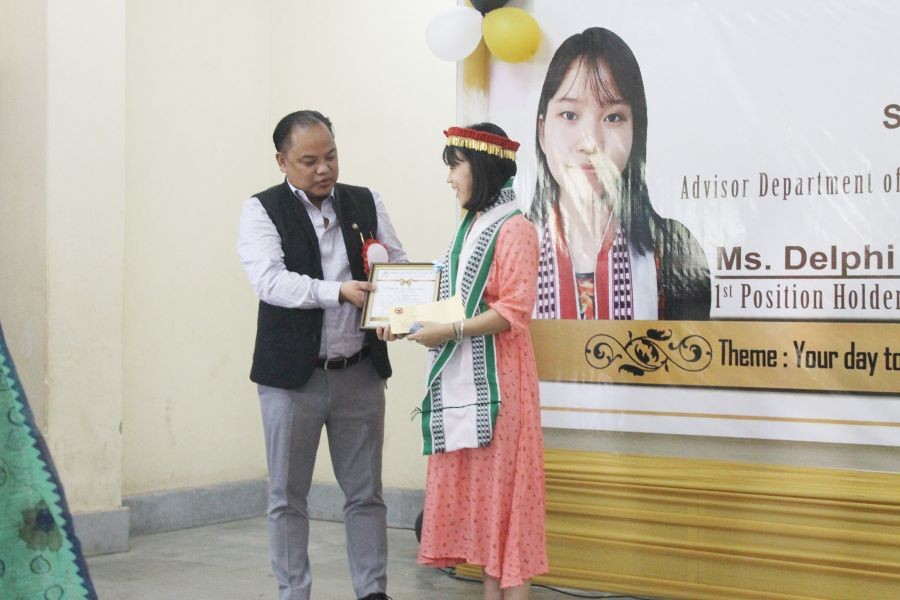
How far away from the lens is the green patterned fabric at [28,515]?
1.79 meters

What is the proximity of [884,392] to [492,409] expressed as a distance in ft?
4.58

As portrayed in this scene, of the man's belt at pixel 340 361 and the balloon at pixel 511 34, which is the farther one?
the balloon at pixel 511 34

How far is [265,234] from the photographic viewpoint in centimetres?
369

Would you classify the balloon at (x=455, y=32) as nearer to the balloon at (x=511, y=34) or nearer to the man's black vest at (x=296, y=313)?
the balloon at (x=511, y=34)

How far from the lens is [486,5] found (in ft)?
14.9

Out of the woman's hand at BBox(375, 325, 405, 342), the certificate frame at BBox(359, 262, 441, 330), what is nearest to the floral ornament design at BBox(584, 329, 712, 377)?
the certificate frame at BBox(359, 262, 441, 330)

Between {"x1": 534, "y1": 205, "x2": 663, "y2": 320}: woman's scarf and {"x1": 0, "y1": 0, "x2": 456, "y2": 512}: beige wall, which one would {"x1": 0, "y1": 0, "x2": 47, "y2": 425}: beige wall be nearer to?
{"x1": 0, "y1": 0, "x2": 456, "y2": 512}: beige wall

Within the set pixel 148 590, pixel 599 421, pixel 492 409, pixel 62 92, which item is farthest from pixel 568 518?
pixel 62 92

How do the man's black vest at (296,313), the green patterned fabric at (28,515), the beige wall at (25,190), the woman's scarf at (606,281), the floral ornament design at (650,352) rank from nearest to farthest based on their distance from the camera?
the green patterned fabric at (28,515)
the man's black vest at (296,313)
the floral ornament design at (650,352)
the woman's scarf at (606,281)
the beige wall at (25,190)

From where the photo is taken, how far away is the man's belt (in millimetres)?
3697

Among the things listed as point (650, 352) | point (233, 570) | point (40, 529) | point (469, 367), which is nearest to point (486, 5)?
point (650, 352)

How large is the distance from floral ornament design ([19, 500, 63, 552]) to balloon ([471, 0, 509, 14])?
318 centimetres

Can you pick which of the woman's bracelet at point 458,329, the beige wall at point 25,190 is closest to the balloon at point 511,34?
the woman's bracelet at point 458,329

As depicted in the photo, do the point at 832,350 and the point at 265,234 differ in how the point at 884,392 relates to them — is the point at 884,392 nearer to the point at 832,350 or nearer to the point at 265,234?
the point at 832,350
